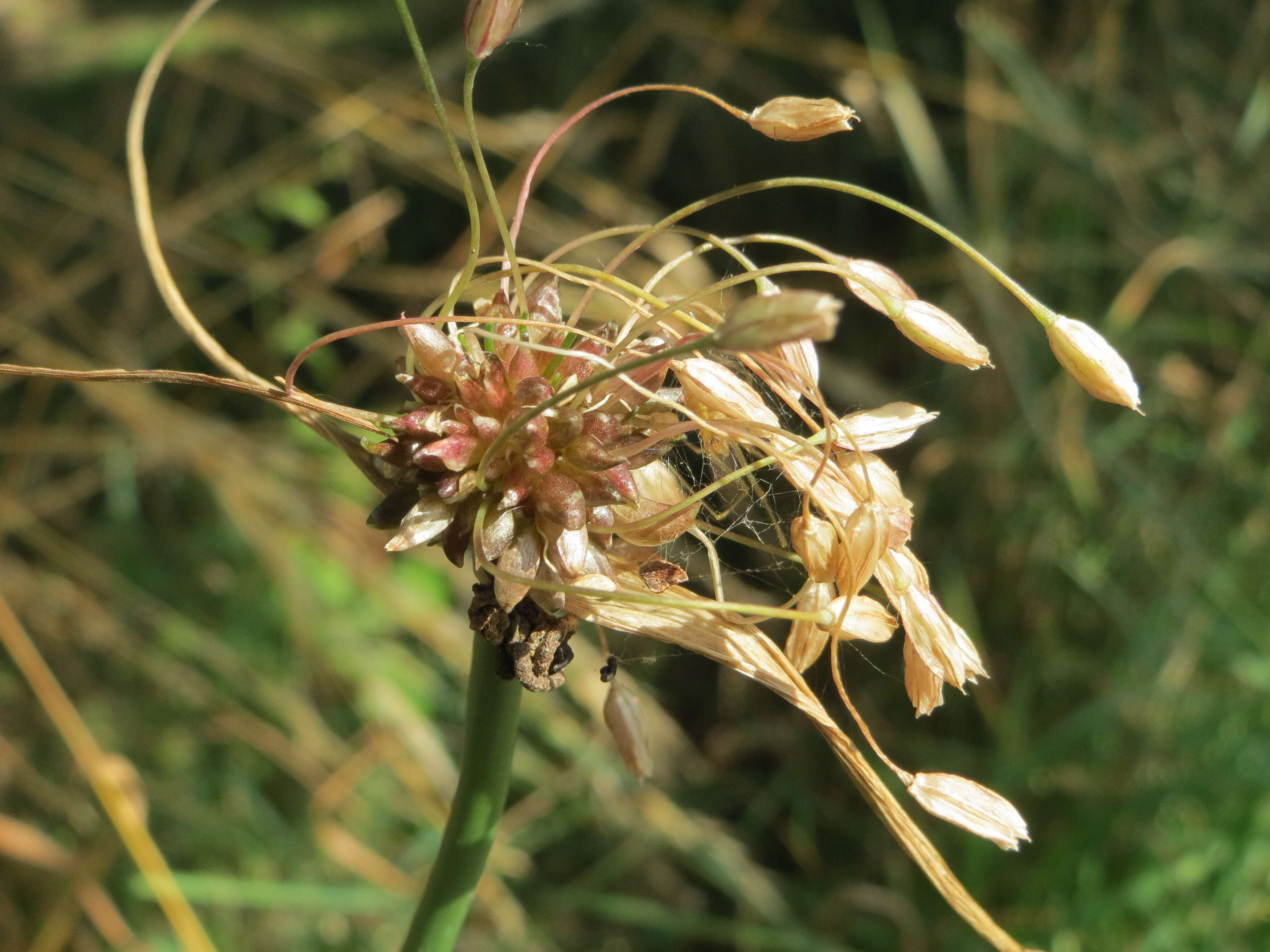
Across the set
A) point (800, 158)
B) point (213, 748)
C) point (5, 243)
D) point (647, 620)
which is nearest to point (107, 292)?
point (5, 243)

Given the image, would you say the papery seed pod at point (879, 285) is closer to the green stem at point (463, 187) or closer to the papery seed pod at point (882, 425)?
the papery seed pod at point (882, 425)

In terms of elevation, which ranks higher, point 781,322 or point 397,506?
point 781,322

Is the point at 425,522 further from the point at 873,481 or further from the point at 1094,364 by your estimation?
the point at 1094,364

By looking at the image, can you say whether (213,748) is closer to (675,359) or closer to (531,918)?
(531,918)

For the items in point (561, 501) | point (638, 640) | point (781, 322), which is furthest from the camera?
point (638, 640)

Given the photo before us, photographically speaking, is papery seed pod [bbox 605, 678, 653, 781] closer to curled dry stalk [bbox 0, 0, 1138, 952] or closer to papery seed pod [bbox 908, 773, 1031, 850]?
curled dry stalk [bbox 0, 0, 1138, 952]

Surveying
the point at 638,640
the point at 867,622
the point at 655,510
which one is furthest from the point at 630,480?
the point at 638,640
